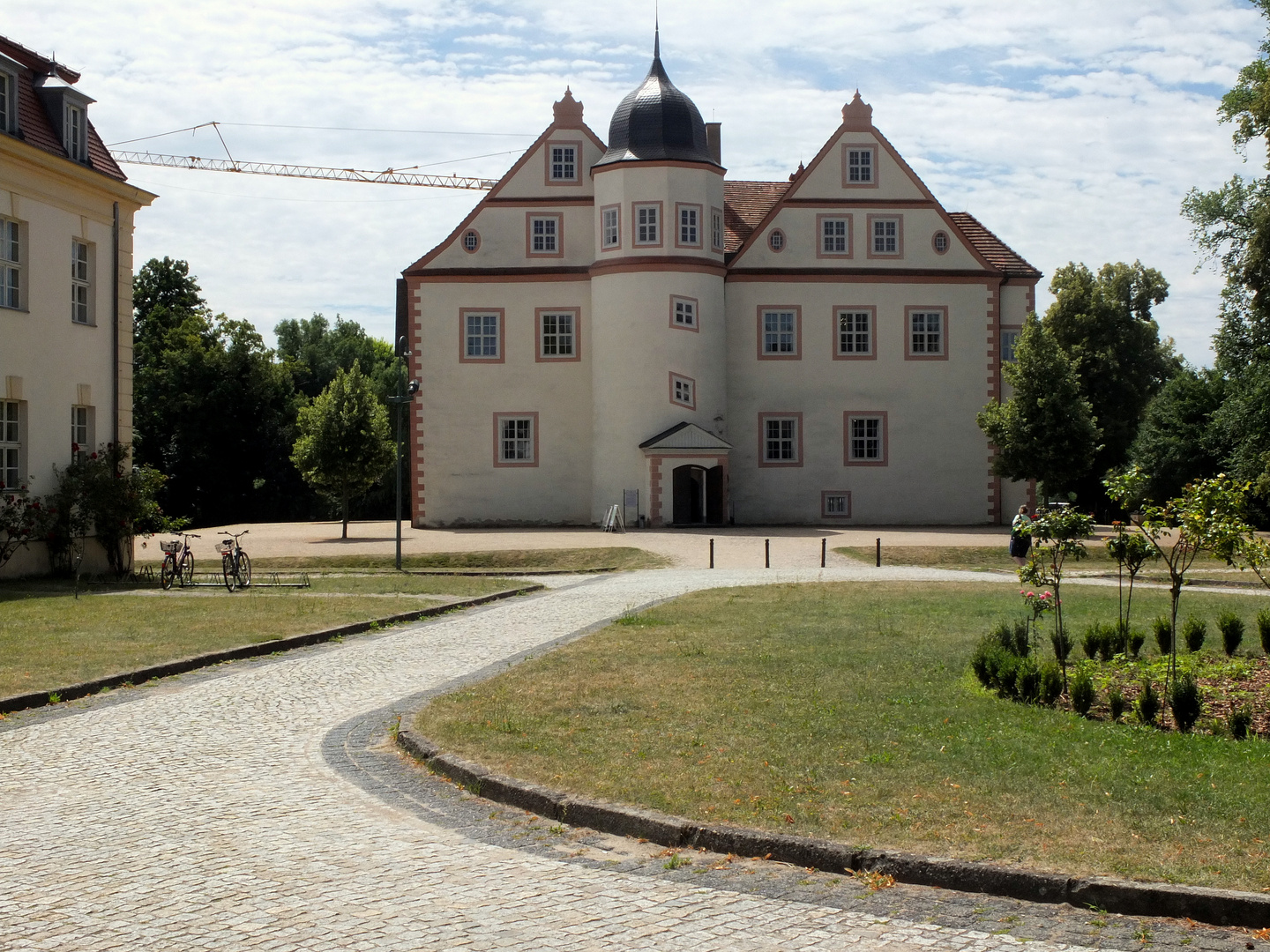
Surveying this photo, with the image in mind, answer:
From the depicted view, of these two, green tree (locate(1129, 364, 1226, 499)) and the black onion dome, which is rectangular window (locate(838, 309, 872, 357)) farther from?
green tree (locate(1129, 364, 1226, 499))

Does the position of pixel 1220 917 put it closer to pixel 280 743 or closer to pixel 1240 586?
pixel 280 743

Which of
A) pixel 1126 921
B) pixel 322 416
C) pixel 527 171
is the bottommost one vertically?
pixel 1126 921

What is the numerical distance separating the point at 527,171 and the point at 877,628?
36244 millimetres

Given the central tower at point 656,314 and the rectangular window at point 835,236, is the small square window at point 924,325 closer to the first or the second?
the rectangular window at point 835,236

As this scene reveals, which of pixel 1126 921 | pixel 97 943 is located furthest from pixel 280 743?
pixel 1126 921

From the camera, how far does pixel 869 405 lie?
49.0 metres

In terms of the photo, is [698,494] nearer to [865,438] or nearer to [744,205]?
[865,438]

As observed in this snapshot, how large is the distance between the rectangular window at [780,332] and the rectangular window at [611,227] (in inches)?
250

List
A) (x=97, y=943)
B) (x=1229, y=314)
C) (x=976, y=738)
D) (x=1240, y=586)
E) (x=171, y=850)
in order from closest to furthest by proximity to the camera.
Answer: (x=97, y=943), (x=171, y=850), (x=976, y=738), (x=1240, y=586), (x=1229, y=314)

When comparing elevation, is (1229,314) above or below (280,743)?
above

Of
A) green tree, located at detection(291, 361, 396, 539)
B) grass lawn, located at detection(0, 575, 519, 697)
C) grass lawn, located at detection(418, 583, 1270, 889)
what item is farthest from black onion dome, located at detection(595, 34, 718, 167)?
grass lawn, located at detection(418, 583, 1270, 889)

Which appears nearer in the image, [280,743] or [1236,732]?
[1236,732]

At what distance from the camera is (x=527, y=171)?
49.1 m

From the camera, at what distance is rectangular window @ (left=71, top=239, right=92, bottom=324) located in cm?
2770
